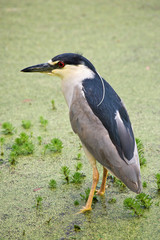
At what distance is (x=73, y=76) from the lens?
2.42 m

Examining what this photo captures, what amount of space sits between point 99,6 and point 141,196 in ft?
13.7

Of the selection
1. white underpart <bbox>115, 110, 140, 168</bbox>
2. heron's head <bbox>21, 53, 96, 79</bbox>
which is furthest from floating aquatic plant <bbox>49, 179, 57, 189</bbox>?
heron's head <bbox>21, 53, 96, 79</bbox>

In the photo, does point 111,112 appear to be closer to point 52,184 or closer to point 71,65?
point 71,65

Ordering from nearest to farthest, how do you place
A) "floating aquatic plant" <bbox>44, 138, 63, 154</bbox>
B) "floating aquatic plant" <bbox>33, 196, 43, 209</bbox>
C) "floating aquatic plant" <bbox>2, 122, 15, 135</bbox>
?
"floating aquatic plant" <bbox>33, 196, 43, 209</bbox>, "floating aquatic plant" <bbox>44, 138, 63, 154</bbox>, "floating aquatic plant" <bbox>2, 122, 15, 135</bbox>

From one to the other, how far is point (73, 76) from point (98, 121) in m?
0.34

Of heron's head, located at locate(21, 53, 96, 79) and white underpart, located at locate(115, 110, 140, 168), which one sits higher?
heron's head, located at locate(21, 53, 96, 79)

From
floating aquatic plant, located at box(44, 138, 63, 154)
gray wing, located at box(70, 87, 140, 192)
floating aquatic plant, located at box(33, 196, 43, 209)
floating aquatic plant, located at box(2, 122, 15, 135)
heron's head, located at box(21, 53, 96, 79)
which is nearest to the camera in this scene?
gray wing, located at box(70, 87, 140, 192)

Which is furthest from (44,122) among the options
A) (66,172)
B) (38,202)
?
(38,202)

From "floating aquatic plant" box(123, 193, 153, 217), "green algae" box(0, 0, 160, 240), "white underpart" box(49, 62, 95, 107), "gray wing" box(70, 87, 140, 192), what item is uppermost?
"white underpart" box(49, 62, 95, 107)

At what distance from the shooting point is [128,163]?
2.16 metres

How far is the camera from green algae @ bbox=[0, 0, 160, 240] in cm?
222

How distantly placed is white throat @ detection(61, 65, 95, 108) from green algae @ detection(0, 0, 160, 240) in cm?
59

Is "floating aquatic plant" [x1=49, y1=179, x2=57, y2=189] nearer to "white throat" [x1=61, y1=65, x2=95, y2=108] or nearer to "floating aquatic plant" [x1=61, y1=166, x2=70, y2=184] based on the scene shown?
"floating aquatic plant" [x1=61, y1=166, x2=70, y2=184]

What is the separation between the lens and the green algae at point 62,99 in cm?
222
